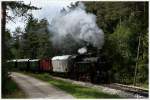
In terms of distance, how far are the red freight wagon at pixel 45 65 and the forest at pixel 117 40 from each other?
212cm

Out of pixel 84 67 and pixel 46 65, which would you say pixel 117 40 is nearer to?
pixel 84 67

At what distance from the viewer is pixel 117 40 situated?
114 ft

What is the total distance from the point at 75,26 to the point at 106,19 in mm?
5041

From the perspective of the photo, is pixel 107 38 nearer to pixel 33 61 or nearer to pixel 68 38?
pixel 68 38

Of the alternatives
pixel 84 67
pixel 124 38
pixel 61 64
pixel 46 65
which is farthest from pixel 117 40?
pixel 46 65

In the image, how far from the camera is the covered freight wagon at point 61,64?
103 ft

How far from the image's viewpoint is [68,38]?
108 feet

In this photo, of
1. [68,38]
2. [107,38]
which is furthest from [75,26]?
[107,38]

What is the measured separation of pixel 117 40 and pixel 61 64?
5389 mm

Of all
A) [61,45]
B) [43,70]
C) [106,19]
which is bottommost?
[43,70]

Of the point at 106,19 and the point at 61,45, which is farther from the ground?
the point at 106,19

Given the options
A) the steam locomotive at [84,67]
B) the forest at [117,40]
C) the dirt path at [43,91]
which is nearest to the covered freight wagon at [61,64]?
the steam locomotive at [84,67]

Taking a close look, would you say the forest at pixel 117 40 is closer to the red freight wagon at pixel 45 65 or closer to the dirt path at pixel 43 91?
the red freight wagon at pixel 45 65

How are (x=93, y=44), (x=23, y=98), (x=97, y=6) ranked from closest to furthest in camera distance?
1. (x=23, y=98)
2. (x=93, y=44)
3. (x=97, y=6)
